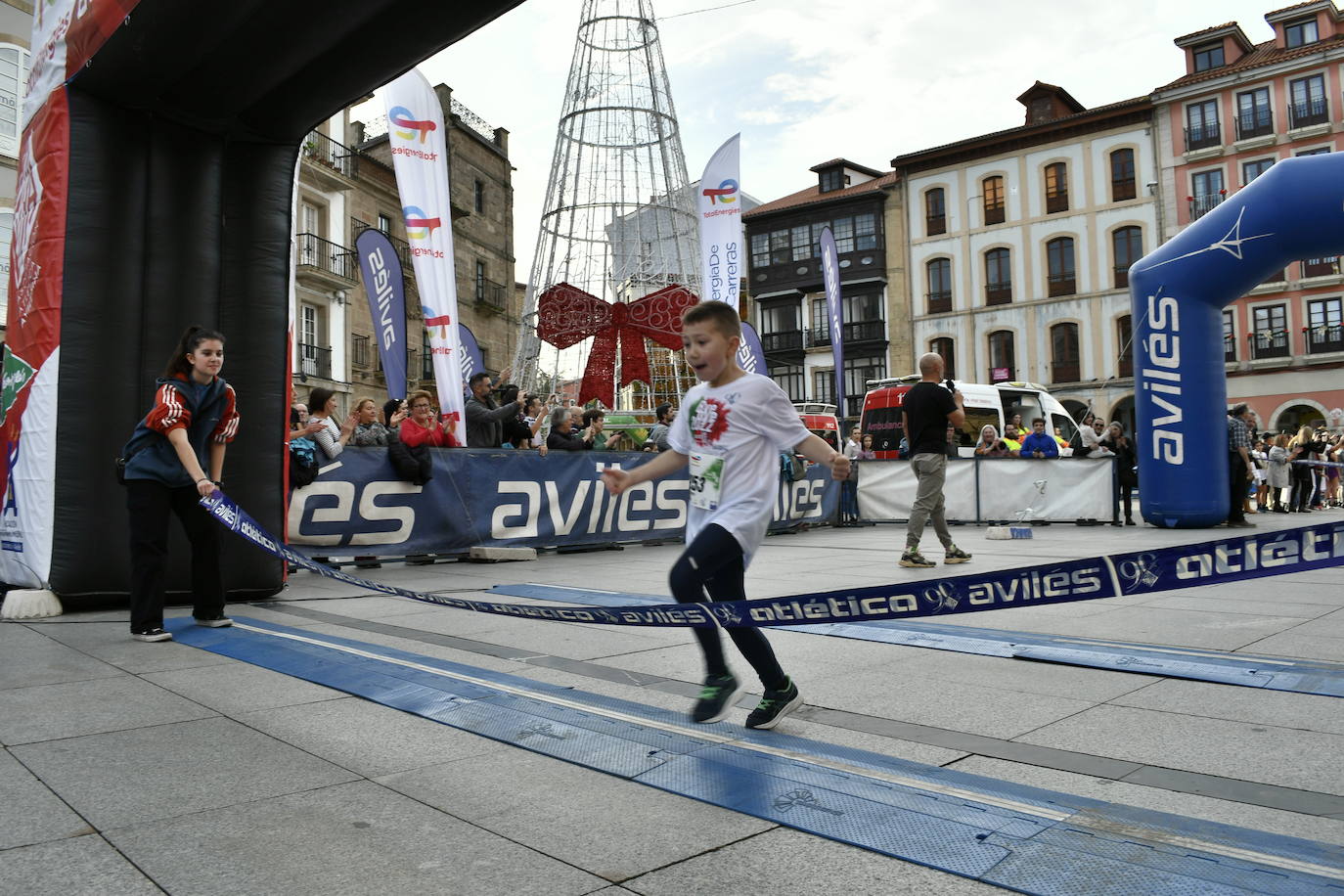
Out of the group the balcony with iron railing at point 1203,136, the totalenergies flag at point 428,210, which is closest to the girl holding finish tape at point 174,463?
the totalenergies flag at point 428,210

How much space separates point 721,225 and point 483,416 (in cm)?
707

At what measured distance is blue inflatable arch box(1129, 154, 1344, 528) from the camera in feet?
36.2

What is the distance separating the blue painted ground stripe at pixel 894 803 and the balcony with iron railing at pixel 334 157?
2955cm

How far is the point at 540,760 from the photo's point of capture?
3098mm

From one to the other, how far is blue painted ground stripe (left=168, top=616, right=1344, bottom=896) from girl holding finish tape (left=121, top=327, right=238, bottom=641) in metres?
1.91

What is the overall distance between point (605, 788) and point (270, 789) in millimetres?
1004

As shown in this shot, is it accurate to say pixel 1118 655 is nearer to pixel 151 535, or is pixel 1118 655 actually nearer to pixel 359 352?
pixel 151 535

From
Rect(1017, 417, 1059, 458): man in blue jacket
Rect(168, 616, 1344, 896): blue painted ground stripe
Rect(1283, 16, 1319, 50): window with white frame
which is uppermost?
Rect(1283, 16, 1319, 50): window with white frame

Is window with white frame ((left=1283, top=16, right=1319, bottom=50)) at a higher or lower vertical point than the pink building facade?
higher

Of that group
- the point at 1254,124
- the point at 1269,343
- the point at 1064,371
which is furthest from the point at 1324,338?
the point at 1064,371

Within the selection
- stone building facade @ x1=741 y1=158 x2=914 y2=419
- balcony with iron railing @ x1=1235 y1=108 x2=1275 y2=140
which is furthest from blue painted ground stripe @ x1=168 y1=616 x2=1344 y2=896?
balcony with iron railing @ x1=1235 y1=108 x2=1275 y2=140

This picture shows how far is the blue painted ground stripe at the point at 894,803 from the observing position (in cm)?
216

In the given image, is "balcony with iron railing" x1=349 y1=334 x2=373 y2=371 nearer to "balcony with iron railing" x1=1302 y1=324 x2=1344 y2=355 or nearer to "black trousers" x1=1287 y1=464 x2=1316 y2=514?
"black trousers" x1=1287 y1=464 x2=1316 y2=514

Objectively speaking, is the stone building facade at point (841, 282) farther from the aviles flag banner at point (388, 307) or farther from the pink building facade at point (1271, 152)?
the aviles flag banner at point (388, 307)
